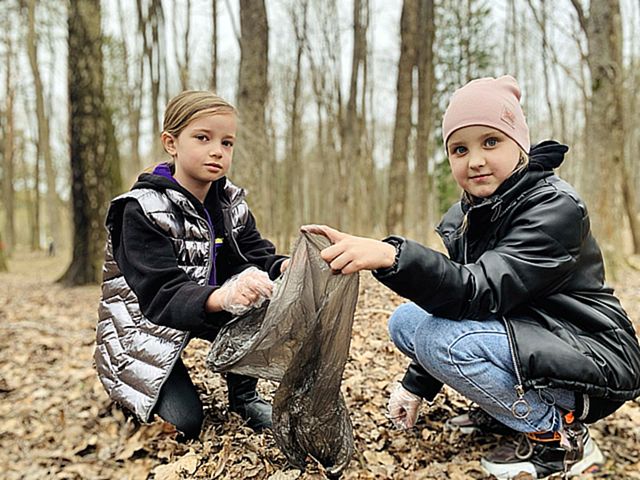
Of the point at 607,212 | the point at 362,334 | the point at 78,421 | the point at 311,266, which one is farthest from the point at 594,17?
the point at 78,421

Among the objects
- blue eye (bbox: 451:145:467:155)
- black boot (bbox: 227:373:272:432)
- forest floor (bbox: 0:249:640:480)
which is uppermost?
blue eye (bbox: 451:145:467:155)

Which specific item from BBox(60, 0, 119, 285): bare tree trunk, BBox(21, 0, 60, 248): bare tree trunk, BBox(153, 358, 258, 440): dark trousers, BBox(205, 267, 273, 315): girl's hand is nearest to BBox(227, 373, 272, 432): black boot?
BBox(153, 358, 258, 440): dark trousers

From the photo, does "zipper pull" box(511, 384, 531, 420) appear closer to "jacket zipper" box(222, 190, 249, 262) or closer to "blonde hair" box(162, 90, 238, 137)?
"jacket zipper" box(222, 190, 249, 262)

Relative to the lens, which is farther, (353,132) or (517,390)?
(353,132)

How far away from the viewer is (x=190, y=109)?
83.9 inches

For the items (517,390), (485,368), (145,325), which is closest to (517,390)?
(517,390)

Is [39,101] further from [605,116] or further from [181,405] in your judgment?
[181,405]

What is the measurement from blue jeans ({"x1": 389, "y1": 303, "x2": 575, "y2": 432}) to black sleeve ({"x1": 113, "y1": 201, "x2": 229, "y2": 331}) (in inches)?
31.7

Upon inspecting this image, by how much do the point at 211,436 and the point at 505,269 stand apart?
1.41 m

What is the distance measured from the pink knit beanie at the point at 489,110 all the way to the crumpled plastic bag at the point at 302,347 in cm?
67

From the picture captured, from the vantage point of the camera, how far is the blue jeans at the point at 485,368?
1.82 meters

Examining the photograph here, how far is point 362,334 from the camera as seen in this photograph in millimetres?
3717

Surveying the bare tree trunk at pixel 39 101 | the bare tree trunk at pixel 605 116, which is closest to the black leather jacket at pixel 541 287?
the bare tree trunk at pixel 605 116

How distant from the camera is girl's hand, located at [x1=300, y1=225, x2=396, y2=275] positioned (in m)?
1.53
